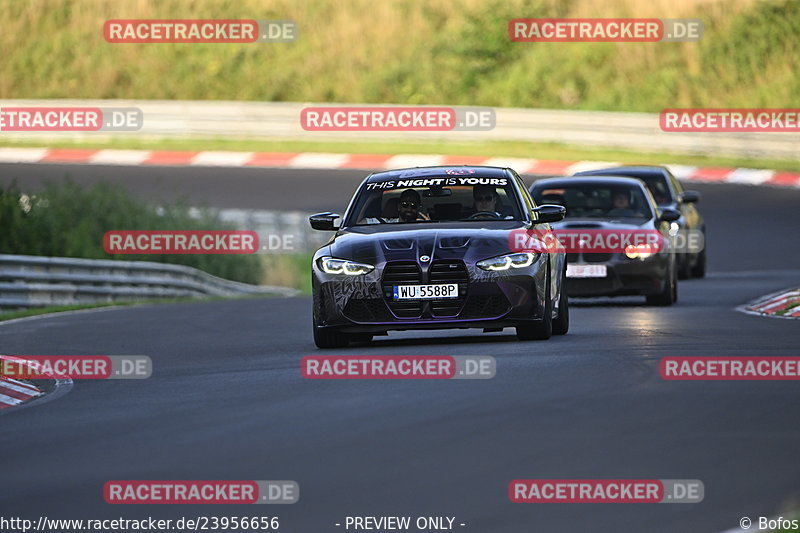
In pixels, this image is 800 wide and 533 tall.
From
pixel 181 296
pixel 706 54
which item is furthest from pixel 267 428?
pixel 706 54

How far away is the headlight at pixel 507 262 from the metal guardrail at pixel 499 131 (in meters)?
24.6

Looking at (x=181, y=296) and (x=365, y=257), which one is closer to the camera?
(x=365, y=257)

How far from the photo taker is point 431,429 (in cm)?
955

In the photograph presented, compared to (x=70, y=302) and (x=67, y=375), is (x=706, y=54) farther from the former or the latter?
Answer: (x=67, y=375)

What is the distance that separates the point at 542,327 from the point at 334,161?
→ 25.7 m

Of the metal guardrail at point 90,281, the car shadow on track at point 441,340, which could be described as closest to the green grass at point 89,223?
the metal guardrail at point 90,281

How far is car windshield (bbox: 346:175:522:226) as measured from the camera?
15031 millimetres

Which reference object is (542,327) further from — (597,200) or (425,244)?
(597,200)

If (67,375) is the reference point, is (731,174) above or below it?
above

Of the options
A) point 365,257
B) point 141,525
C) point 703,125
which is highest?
point 703,125

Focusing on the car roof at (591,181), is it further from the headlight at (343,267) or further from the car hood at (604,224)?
the headlight at (343,267)

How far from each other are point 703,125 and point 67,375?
28507 millimetres

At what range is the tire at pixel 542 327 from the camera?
47.1ft

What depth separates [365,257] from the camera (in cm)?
1402
